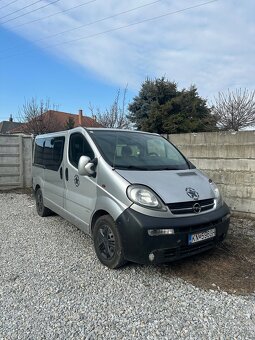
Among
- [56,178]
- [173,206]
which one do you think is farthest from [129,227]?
[56,178]

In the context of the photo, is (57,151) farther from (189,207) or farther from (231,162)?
(231,162)

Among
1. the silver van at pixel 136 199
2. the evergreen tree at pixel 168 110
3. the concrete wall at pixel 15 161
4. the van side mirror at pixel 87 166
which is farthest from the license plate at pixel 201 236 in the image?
the evergreen tree at pixel 168 110

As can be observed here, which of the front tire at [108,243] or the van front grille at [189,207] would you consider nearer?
the van front grille at [189,207]

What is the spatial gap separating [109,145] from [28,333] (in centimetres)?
245

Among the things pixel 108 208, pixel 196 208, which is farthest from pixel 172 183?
pixel 108 208

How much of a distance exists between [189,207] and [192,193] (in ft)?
0.67

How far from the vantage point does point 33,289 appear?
121 inches

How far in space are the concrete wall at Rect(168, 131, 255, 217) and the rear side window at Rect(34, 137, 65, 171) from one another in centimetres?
322

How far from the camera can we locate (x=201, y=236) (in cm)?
331

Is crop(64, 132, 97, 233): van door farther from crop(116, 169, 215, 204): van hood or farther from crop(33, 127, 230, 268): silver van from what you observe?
crop(116, 169, 215, 204): van hood

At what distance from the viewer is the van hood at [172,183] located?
3.27 meters

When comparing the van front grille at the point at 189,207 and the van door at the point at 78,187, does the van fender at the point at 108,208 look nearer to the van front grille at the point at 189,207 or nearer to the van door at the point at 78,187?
the van door at the point at 78,187

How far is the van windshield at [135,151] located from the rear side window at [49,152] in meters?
1.06

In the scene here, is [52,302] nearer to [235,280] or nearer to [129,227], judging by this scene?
[129,227]
